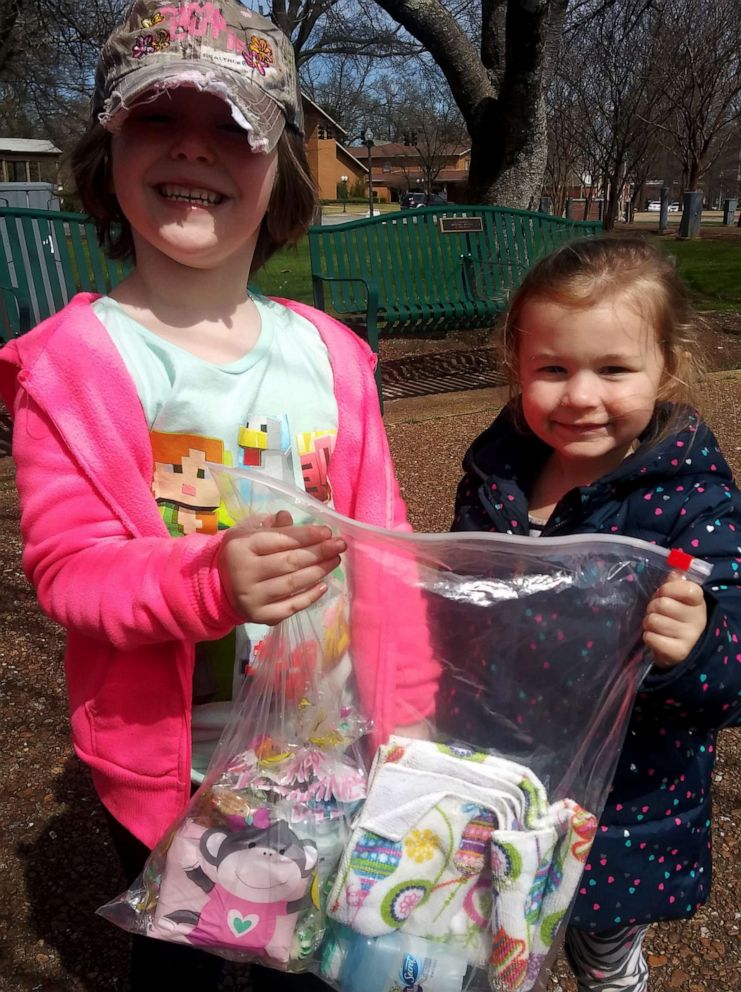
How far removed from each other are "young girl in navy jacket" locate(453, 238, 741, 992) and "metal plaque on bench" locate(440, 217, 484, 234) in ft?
20.8

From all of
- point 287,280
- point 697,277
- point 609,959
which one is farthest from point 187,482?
point 697,277

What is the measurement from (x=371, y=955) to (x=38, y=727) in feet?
6.74

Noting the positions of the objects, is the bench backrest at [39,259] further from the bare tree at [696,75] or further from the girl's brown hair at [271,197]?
the bare tree at [696,75]

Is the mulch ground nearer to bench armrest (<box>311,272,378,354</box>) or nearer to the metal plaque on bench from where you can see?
A: bench armrest (<box>311,272,378,354</box>)

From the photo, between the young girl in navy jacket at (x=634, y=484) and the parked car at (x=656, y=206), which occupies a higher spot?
the parked car at (x=656, y=206)

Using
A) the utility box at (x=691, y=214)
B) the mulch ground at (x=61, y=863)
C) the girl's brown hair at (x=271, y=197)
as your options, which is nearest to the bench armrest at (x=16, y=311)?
the mulch ground at (x=61, y=863)

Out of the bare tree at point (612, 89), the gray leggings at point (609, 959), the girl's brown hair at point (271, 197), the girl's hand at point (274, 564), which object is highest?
the bare tree at point (612, 89)

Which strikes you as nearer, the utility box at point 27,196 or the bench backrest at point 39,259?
the bench backrest at point 39,259

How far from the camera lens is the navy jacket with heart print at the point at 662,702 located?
4.26 feet

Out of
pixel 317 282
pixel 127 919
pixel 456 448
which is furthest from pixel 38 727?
pixel 317 282

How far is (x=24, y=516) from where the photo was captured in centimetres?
124

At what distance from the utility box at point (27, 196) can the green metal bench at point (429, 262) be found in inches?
390

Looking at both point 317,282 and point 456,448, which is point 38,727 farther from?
point 317,282

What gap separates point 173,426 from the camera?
1.31 m
